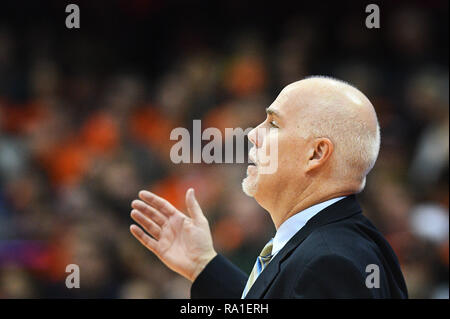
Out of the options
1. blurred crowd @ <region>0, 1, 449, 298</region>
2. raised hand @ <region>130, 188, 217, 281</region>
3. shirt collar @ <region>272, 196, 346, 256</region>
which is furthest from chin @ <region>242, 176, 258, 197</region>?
blurred crowd @ <region>0, 1, 449, 298</region>

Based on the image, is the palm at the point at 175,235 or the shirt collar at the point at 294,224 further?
the palm at the point at 175,235

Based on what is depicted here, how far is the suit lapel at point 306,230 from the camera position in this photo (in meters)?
1.73

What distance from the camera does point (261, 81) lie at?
5.15 meters

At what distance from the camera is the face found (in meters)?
1.83

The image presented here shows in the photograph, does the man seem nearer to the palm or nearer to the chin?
the chin

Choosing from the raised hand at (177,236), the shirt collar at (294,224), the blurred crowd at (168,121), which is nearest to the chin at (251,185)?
the shirt collar at (294,224)

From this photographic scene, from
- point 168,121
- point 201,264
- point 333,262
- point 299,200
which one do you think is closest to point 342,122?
point 299,200

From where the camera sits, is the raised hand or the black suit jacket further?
the raised hand

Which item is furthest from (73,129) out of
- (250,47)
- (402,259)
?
(402,259)

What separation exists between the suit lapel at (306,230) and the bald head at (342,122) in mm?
83

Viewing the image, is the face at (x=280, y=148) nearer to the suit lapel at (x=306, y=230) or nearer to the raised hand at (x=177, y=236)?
the suit lapel at (x=306, y=230)

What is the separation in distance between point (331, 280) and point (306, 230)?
0.23 m

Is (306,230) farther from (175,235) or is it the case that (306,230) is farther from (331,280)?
(175,235)

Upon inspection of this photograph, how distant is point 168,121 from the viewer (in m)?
5.31
